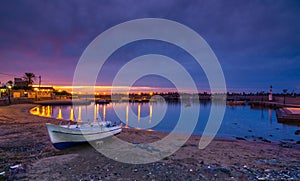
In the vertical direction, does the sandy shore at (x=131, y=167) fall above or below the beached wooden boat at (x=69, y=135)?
below

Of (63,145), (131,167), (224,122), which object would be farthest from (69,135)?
(224,122)

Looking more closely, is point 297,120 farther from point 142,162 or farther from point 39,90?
point 39,90

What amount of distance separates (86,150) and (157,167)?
4.82 metres

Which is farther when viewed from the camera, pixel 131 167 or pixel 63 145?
pixel 63 145

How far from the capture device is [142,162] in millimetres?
8078

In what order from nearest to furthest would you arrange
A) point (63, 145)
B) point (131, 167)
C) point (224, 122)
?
point (131, 167) < point (63, 145) < point (224, 122)

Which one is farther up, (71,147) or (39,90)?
(39,90)

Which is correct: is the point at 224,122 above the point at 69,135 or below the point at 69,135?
below

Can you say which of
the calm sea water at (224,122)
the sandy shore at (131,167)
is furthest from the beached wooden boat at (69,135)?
the calm sea water at (224,122)

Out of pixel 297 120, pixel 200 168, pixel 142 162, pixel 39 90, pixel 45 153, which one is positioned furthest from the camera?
pixel 39 90

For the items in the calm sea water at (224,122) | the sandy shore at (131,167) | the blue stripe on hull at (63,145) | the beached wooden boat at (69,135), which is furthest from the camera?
the calm sea water at (224,122)

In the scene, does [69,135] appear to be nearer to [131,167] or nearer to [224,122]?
[131,167]

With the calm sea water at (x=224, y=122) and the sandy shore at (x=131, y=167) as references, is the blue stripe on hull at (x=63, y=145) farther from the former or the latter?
the calm sea water at (x=224, y=122)

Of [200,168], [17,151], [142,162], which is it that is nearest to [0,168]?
[17,151]
